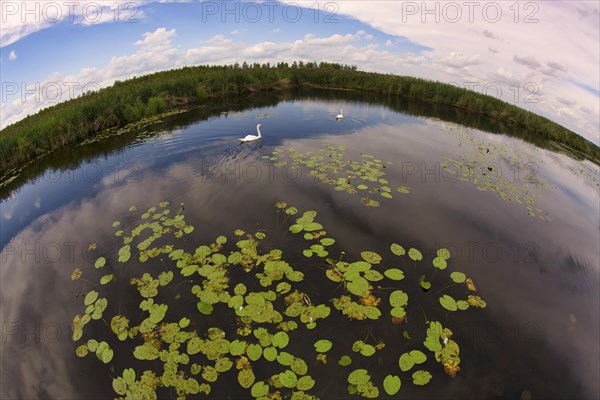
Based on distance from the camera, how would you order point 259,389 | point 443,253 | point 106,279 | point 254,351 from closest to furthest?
point 259,389, point 254,351, point 106,279, point 443,253

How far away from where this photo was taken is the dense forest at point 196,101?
18375mm

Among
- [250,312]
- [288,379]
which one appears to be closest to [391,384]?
[288,379]

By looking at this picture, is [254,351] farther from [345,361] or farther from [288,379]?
[345,361]

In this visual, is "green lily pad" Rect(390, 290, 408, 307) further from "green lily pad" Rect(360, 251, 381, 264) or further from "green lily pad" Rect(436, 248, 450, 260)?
"green lily pad" Rect(436, 248, 450, 260)

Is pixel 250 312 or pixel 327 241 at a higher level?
pixel 250 312

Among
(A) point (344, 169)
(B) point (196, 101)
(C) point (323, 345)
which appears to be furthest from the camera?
(B) point (196, 101)

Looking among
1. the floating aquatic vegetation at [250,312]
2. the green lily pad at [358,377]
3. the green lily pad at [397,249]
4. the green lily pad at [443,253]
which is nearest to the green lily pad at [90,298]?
the floating aquatic vegetation at [250,312]

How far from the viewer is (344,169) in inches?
511

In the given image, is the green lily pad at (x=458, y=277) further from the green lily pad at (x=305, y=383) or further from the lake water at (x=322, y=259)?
the green lily pad at (x=305, y=383)

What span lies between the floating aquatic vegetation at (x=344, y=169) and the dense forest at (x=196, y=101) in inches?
619

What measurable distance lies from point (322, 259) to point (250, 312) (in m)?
2.51

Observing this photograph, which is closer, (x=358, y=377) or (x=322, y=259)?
(x=358, y=377)

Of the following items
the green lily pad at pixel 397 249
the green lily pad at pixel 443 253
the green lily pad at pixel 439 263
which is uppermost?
the green lily pad at pixel 397 249

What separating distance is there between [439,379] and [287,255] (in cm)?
441
